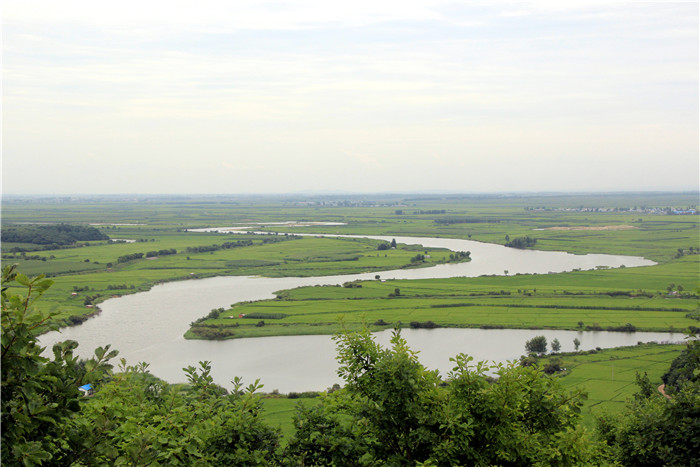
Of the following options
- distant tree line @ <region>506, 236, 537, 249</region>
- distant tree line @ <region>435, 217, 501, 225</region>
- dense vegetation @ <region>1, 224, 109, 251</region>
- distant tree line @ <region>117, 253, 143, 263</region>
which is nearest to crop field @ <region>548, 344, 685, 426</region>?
distant tree line @ <region>506, 236, 537, 249</region>

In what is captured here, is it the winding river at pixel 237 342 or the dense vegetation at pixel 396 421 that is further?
the winding river at pixel 237 342

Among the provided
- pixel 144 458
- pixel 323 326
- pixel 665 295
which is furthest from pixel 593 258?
pixel 144 458

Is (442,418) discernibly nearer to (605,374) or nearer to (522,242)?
(605,374)

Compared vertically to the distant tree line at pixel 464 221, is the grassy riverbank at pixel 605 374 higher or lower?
lower

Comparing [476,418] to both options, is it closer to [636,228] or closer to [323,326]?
[323,326]

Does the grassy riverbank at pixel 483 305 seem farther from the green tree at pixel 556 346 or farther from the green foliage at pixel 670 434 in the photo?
the green foliage at pixel 670 434

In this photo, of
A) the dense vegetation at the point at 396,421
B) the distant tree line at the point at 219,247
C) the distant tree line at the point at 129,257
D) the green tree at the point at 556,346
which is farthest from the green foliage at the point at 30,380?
the distant tree line at the point at 219,247

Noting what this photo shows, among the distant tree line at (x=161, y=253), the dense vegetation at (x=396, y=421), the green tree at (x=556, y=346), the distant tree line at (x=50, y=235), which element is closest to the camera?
the dense vegetation at (x=396, y=421)
